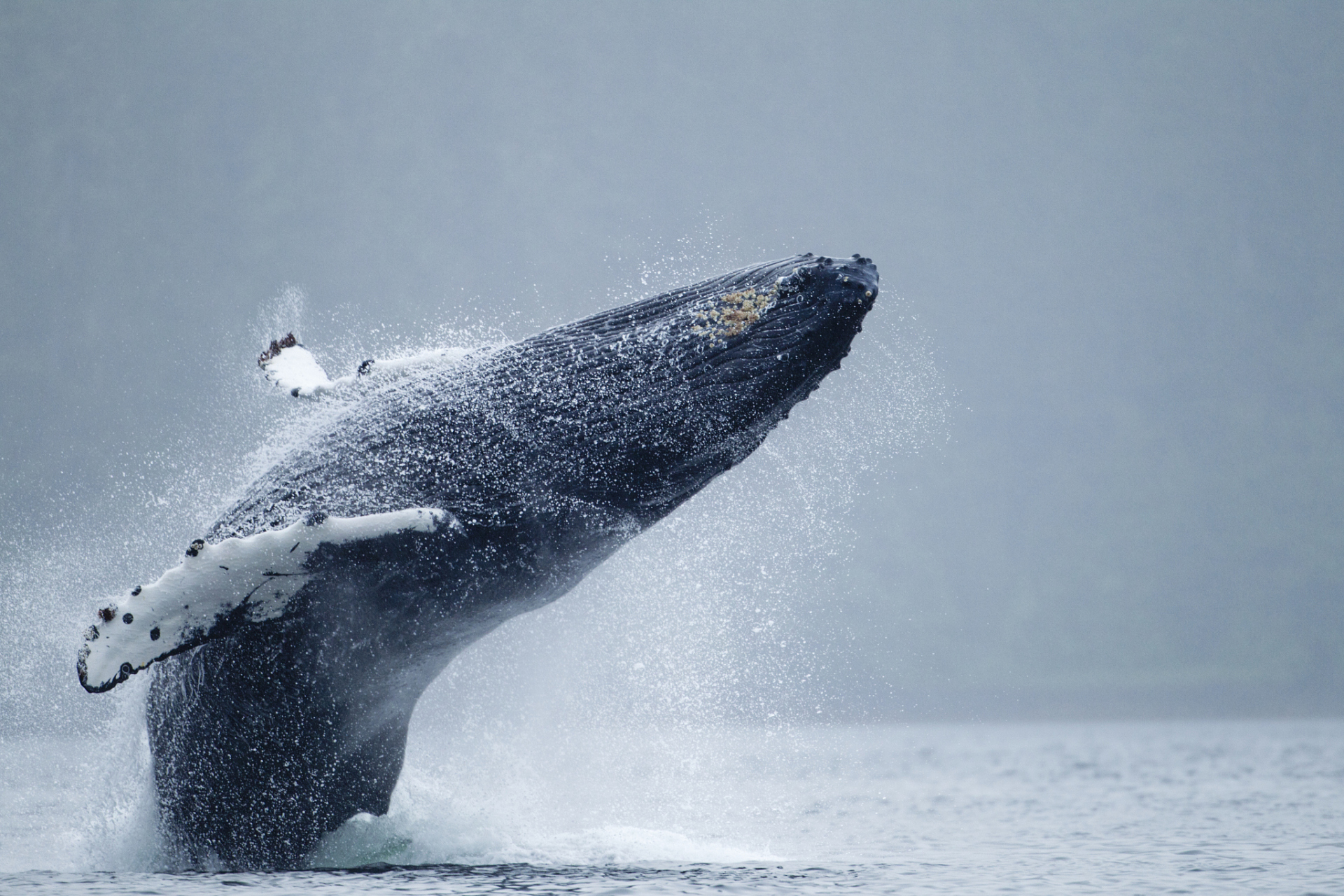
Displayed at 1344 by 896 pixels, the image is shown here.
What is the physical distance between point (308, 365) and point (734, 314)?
2.66 metres

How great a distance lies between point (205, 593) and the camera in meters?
5.54

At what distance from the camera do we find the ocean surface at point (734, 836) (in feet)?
21.4

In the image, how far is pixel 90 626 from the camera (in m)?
5.50

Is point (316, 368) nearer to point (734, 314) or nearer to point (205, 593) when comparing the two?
point (205, 593)

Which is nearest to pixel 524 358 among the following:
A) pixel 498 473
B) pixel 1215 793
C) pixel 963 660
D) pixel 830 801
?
pixel 498 473

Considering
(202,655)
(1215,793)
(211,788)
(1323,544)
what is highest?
(1323,544)

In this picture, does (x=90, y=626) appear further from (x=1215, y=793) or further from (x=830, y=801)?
(x=1215, y=793)

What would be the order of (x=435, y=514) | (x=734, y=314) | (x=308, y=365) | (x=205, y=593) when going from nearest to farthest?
(x=205, y=593) → (x=435, y=514) → (x=734, y=314) → (x=308, y=365)

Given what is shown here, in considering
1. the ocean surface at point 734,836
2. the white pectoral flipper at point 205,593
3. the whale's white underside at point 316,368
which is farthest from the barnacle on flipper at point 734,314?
the ocean surface at point 734,836

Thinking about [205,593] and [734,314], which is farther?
[734,314]

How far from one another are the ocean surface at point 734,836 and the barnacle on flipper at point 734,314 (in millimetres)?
2323

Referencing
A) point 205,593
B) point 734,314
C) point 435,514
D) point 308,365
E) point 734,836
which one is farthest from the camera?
point 734,836

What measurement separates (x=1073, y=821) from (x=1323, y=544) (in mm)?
124686

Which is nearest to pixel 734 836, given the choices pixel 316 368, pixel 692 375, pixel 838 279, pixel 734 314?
pixel 316 368
